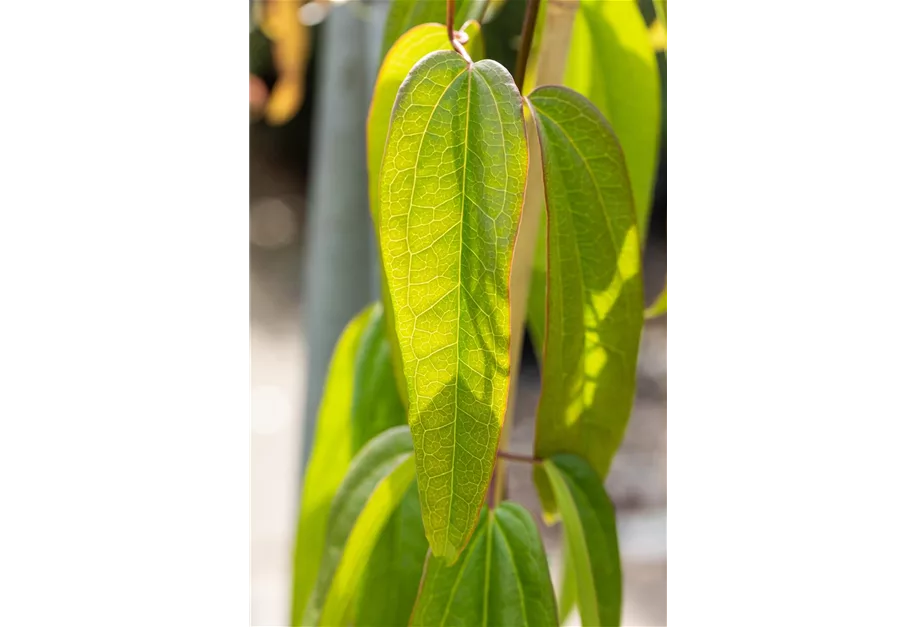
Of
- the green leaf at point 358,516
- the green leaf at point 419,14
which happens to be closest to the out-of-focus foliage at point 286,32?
the green leaf at point 419,14

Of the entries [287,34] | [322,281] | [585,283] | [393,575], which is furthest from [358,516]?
[287,34]

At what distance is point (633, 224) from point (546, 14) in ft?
0.33

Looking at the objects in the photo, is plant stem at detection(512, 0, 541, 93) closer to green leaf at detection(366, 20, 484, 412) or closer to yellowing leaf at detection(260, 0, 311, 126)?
green leaf at detection(366, 20, 484, 412)

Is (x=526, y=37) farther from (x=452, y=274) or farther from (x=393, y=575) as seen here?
(x=393, y=575)

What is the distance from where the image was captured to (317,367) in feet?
2.26

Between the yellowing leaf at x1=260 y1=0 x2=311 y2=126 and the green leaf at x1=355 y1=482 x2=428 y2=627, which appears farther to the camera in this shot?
the yellowing leaf at x1=260 y1=0 x2=311 y2=126

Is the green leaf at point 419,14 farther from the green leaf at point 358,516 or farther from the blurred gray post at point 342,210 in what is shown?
the blurred gray post at point 342,210

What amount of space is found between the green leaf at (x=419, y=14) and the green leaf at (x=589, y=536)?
179 mm

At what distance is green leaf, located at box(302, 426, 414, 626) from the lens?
349mm

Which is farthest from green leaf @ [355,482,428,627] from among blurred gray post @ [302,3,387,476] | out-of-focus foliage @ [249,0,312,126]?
out-of-focus foliage @ [249,0,312,126]

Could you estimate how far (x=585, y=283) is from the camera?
0.32 meters

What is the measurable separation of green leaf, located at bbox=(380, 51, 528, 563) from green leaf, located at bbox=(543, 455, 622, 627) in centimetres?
9

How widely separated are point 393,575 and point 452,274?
0.19 meters

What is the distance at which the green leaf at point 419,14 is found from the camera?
355 mm
